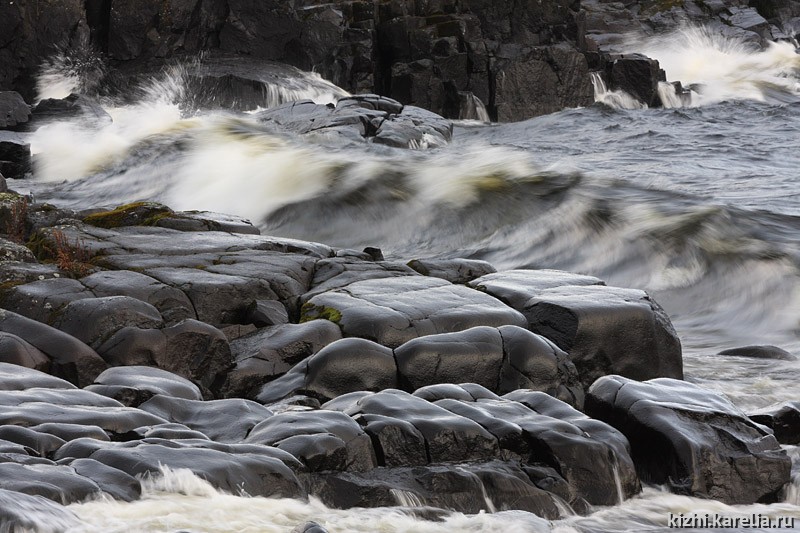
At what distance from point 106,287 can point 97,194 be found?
13736 mm

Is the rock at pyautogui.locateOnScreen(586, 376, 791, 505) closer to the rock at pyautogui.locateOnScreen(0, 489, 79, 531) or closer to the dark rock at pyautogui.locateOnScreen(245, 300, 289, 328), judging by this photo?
the dark rock at pyautogui.locateOnScreen(245, 300, 289, 328)

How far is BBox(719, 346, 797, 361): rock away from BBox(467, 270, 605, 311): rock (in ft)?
6.25

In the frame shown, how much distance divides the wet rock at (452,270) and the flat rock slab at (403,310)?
1084mm

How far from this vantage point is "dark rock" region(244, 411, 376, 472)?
6094 millimetres

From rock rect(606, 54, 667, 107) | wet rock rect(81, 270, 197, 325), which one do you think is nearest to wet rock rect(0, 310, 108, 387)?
wet rock rect(81, 270, 197, 325)

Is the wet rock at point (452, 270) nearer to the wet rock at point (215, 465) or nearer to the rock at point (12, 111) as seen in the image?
the wet rock at point (215, 465)

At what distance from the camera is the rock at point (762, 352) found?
36.7 feet

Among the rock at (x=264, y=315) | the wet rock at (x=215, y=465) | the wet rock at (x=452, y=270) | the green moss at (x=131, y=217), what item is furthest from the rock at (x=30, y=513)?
the green moss at (x=131, y=217)

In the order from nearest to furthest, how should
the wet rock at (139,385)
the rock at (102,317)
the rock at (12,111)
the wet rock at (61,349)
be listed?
the wet rock at (139,385)
the wet rock at (61,349)
the rock at (102,317)
the rock at (12,111)

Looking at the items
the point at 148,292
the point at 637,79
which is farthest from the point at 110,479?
the point at 637,79

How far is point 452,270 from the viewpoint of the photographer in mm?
11914

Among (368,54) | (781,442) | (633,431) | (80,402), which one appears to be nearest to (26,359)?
(80,402)

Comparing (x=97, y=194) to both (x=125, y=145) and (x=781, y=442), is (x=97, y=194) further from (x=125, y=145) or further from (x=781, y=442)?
(x=781, y=442)

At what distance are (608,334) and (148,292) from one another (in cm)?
460
